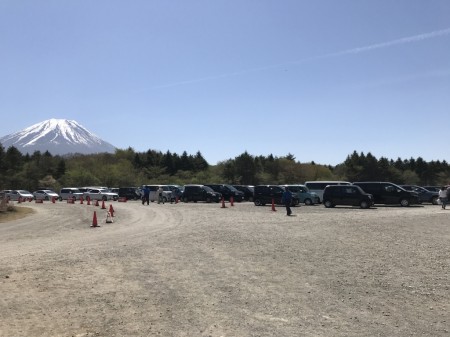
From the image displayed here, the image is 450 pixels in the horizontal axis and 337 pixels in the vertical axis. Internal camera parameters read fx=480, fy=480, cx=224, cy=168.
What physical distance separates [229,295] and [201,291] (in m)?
0.59

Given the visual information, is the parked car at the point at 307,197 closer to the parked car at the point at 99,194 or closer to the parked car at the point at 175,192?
the parked car at the point at 175,192

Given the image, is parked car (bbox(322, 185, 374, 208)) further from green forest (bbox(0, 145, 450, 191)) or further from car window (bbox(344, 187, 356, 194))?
green forest (bbox(0, 145, 450, 191))

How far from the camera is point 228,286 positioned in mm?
8992

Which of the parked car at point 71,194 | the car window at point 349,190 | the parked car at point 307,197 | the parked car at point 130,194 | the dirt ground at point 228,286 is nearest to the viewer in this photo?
the dirt ground at point 228,286

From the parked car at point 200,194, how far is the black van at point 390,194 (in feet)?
47.7

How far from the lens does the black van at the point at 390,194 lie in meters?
37.8

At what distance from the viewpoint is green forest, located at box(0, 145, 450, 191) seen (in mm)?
96875

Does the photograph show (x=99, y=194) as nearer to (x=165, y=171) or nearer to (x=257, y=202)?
(x=257, y=202)

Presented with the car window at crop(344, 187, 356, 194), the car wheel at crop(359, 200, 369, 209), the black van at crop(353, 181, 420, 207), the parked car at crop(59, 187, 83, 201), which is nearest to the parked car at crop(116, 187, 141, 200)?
the parked car at crop(59, 187, 83, 201)

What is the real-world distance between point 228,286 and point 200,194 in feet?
127

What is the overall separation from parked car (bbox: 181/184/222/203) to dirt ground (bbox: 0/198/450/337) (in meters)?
30.1

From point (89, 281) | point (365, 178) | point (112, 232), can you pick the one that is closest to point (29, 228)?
point (112, 232)

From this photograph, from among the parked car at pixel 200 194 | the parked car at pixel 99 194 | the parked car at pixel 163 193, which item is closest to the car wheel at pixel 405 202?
the parked car at pixel 200 194

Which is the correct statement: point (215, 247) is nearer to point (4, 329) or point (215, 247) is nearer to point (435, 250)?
point (435, 250)
